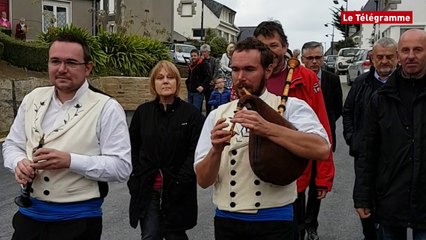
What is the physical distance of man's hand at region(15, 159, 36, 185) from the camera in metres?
2.94

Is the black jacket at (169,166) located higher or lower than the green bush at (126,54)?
lower

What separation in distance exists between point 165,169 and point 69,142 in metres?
1.70

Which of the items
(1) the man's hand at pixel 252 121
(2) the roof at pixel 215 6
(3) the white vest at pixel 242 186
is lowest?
(3) the white vest at pixel 242 186

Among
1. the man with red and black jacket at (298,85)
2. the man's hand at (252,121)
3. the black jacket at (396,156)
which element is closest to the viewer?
the man's hand at (252,121)

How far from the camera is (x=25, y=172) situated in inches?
116

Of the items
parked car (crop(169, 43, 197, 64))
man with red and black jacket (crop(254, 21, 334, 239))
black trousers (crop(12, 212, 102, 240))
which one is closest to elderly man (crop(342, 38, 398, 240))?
man with red and black jacket (crop(254, 21, 334, 239))

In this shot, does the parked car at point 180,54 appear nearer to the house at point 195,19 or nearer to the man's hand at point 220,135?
the man's hand at point 220,135

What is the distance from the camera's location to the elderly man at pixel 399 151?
142 inches

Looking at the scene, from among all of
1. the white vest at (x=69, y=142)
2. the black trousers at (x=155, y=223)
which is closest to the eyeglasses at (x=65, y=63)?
the white vest at (x=69, y=142)

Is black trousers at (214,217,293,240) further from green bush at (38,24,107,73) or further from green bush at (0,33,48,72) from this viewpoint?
green bush at (38,24,107,73)

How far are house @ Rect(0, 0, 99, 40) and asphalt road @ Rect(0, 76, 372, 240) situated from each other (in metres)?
18.7

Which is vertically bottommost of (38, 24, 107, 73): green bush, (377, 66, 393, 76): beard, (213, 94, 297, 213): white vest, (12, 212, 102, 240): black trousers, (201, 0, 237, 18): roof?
(12, 212, 102, 240): black trousers

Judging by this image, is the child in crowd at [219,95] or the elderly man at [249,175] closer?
the elderly man at [249,175]

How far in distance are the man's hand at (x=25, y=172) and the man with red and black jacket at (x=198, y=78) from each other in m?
11.0
